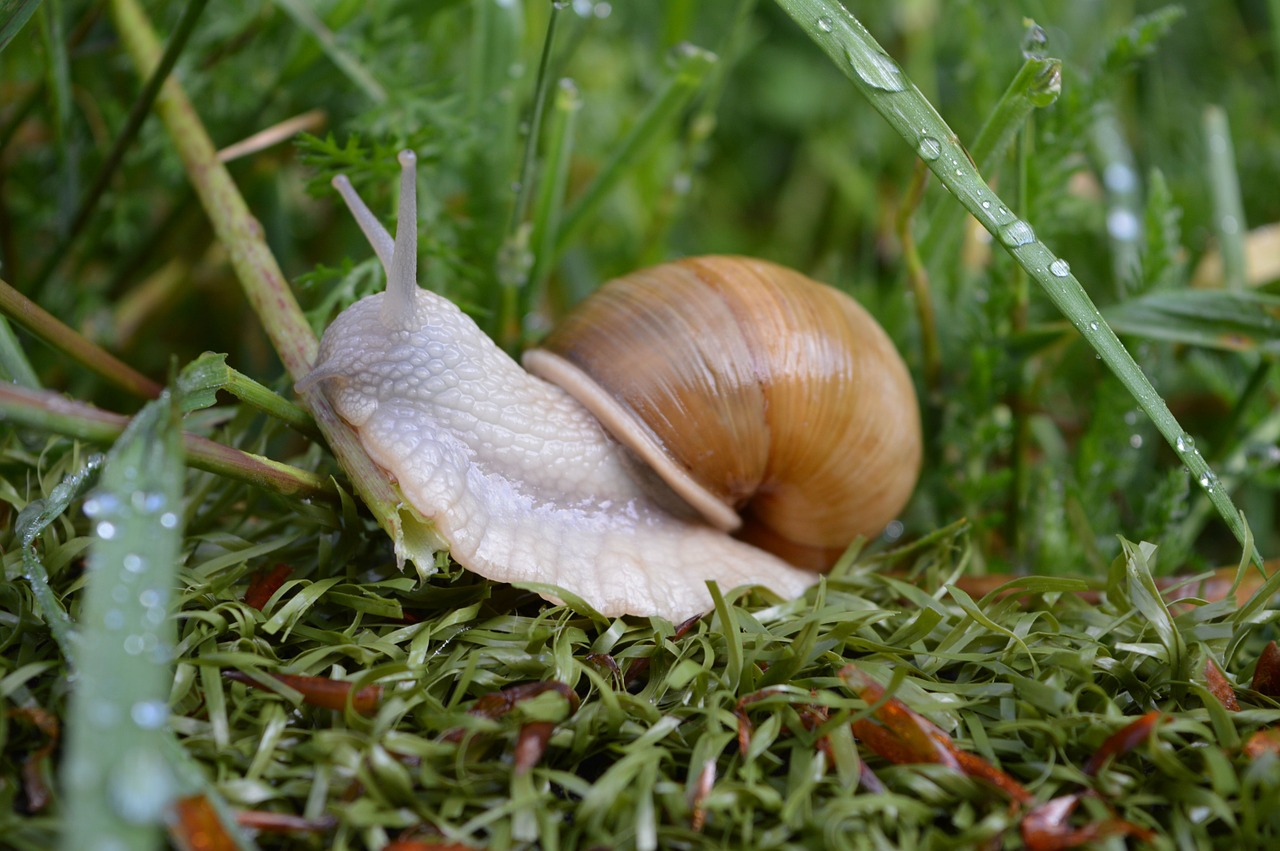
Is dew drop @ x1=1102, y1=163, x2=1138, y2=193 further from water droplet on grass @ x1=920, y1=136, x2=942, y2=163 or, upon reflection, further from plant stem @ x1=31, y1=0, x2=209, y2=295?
plant stem @ x1=31, y1=0, x2=209, y2=295

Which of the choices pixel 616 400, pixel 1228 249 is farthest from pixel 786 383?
pixel 1228 249

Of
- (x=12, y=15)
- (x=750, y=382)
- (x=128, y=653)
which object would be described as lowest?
(x=750, y=382)

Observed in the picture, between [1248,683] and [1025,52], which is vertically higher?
[1025,52]

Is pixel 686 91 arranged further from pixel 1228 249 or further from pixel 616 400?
pixel 1228 249

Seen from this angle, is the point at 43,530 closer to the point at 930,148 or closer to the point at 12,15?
the point at 12,15

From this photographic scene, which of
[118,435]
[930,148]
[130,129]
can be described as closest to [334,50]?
[130,129]

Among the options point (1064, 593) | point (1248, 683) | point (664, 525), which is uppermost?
point (664, 525)
